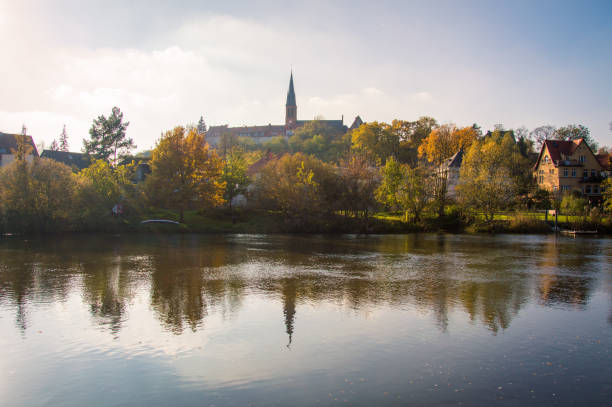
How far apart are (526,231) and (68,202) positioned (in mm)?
54207

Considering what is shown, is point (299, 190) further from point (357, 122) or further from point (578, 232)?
point (357, 122)

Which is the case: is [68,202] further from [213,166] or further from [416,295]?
[416,295]

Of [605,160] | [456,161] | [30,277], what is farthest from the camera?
[605,160]

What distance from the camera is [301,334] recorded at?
14164 millimetres

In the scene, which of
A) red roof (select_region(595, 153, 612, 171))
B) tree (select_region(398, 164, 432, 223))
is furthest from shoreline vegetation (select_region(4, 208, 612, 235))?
red roof (select_region(595, 153, 612, 171))

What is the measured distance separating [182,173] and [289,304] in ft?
137

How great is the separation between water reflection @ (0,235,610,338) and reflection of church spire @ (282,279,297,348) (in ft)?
0.12

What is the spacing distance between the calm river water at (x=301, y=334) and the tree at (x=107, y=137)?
216ft

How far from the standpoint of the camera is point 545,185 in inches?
3440

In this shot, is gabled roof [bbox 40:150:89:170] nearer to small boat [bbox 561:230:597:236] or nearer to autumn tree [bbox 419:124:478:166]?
autumn tree [bbox 419:124:478:166]

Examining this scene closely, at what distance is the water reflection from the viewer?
17.3 m

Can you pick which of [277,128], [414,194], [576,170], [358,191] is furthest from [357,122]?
[358,191]

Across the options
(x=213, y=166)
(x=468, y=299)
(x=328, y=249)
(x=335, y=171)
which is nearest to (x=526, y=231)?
(x=335, y=171)

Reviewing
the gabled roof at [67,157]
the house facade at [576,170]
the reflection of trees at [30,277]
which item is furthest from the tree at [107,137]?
the house facade at [576,170]
